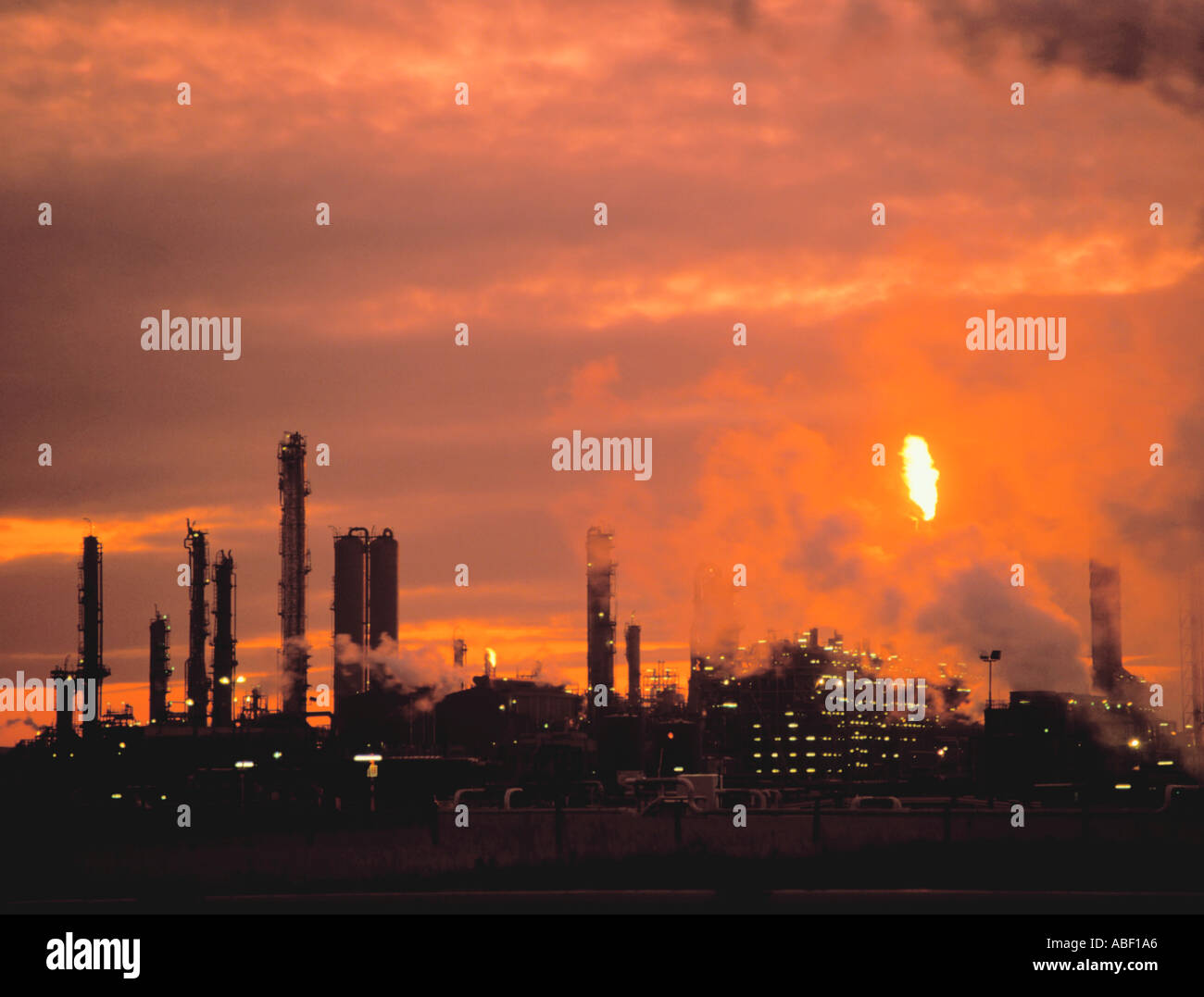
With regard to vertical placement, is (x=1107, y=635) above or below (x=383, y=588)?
below

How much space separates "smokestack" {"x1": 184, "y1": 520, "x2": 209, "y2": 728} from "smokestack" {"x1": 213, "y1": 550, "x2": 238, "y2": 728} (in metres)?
4.72

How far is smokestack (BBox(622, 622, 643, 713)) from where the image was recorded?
147m

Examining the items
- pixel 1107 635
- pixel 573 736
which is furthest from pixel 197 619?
pixel 1107 635

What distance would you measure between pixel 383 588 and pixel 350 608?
340 centimetres

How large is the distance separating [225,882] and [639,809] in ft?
64.6

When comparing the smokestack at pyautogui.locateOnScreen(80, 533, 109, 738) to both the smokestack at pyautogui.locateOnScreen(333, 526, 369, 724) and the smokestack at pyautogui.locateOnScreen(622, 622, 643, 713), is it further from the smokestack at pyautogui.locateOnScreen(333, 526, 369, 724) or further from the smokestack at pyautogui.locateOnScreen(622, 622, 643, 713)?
the smokestack at pyautogui.locateOnScreen(622, 622, 643, 713)

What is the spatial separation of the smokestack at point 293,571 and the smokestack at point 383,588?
1552cm

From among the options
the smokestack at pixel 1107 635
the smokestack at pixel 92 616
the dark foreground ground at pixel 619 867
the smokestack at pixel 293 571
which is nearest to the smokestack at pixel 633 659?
the smokestack at pixel 1107 635

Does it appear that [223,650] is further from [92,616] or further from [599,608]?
[599,608]

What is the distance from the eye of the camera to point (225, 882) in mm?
20922

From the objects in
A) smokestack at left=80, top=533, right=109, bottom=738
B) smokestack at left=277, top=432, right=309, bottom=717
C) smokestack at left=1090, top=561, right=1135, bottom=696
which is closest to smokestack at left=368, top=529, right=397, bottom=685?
smokestack at left=277, top=432, right=309, bottom=717

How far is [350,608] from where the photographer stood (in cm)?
11312
